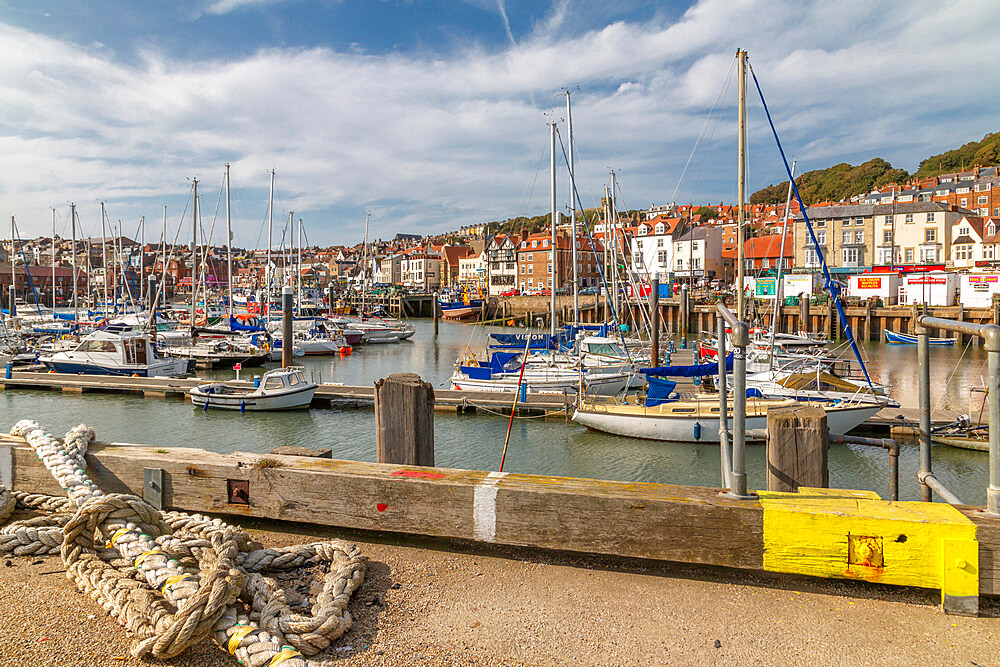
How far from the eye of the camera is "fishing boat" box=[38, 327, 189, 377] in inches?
1150

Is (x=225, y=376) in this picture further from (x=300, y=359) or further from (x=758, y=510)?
(x=758, y=510)

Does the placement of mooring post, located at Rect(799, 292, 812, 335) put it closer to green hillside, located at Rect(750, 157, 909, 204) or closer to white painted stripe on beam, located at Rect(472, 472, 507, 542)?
white painted stripe on beam, located at Rect(472, 472, 507, 542)

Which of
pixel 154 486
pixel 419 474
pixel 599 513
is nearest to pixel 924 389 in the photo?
pixel 599 513

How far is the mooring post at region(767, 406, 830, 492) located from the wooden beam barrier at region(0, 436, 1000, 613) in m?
0.82

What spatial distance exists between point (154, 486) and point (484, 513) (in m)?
2.74

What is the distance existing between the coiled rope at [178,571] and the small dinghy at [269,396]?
1790 centimetres

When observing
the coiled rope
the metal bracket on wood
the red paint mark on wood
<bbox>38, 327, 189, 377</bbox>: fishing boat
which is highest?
the red paint mark on wood

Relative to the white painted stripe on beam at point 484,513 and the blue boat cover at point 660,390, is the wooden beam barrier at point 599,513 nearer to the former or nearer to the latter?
the white painted stripe on beam at point 484,513

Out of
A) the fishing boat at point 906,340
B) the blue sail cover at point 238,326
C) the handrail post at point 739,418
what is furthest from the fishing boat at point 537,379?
the fishing boat at point 906,340

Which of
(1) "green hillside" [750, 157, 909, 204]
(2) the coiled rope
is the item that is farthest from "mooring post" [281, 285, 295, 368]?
(1) "green hillside" [750, 157, 909, 204]

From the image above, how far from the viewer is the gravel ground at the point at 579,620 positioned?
322 cm

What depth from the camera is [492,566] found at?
4211 millimetres

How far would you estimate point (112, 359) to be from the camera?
29.3m

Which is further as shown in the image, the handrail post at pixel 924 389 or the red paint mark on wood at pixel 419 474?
the red paint mark on wood at pixel 419 474
